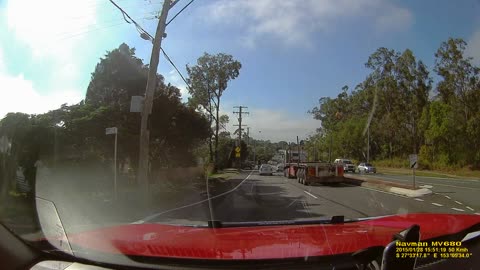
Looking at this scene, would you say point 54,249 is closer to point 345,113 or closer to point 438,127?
point 438,127

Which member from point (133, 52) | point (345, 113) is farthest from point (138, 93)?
point (345, 113)

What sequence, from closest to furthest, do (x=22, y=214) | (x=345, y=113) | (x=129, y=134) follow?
1. (x=22, y=214)
2. (x=129, y=134)
3. (x=345, y=113)

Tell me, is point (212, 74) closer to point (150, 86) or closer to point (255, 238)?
point (150, 86)

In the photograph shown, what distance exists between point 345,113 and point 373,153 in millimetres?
14976

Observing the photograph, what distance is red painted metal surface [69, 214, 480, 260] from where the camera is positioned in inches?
137

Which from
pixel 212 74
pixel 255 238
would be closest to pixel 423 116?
pixel 212 74

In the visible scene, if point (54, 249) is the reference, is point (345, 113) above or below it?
above

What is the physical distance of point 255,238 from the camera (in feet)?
13.8

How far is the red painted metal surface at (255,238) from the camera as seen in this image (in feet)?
11.4

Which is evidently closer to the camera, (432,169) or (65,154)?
(65,154)

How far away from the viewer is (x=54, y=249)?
11.8ft
